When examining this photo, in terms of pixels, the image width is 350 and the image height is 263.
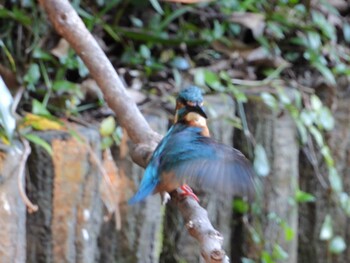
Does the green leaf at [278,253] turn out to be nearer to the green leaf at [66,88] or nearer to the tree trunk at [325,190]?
the tree trunk at [325,190]

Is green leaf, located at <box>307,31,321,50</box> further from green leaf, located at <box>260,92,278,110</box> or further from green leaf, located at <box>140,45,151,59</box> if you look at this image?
green leaf, located at <box>140,45,151,59</box>

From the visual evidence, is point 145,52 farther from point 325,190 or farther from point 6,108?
point 6,108

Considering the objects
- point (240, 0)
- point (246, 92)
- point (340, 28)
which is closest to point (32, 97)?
point (246, 92)

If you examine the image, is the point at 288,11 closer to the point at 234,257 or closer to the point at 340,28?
the point at 340,28

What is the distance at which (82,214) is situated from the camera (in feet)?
7.84

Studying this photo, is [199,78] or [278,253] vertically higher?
[199,78]

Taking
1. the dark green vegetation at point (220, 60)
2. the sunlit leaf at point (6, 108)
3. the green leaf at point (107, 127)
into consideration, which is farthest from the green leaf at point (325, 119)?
the sunlit leaf at point (6, 108)

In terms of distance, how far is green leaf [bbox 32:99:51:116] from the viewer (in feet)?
8.09

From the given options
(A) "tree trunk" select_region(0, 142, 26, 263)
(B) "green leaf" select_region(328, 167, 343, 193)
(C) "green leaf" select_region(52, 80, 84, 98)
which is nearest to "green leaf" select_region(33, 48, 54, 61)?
(C) "green leaf" select_region(52, 80, 84, 98)

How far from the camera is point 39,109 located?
2.49 m

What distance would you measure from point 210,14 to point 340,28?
23.9 inches

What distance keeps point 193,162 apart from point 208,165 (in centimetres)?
5

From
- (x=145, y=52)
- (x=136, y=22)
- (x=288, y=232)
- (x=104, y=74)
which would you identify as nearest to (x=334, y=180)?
(x=288, y=232)

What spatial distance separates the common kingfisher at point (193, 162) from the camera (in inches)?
63.8
